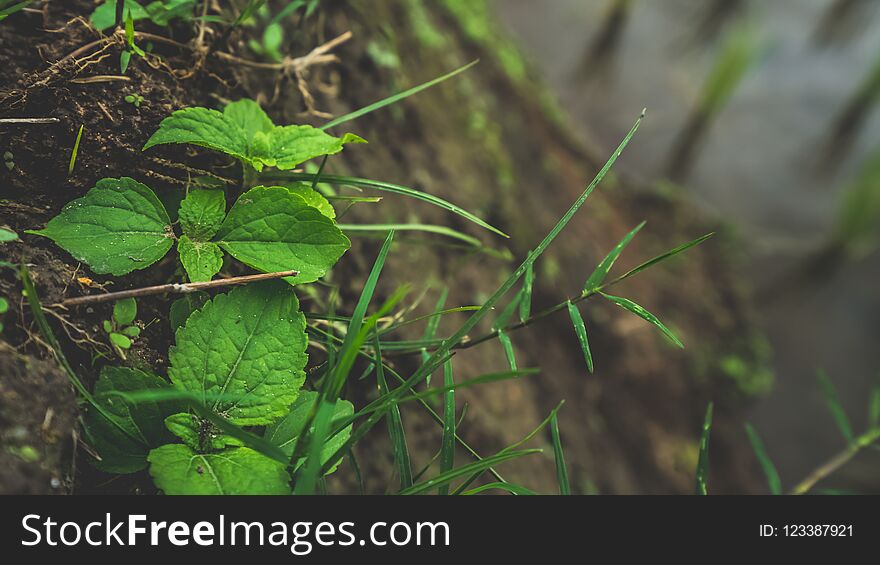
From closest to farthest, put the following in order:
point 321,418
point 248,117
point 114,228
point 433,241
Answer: point 321,418
point 114,228
point 248,117
point 433,241

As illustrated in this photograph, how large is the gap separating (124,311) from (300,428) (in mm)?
230

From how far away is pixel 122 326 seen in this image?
1.92 feet

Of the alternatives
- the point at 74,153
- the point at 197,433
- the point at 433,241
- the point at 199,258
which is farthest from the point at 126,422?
the point at 433,241

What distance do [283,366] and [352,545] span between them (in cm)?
19

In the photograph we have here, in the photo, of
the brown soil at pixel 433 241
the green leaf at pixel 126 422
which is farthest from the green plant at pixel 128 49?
the green leaf at pixel 126 422

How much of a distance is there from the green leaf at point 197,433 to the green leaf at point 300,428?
0.04 metres

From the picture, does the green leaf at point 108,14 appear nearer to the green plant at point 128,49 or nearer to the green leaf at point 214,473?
the green plant at point 128,49

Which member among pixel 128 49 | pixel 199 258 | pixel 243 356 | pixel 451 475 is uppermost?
pixel 128 49

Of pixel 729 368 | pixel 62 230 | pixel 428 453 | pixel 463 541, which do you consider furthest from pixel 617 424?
pixel 62 230

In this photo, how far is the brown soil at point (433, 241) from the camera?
57cm

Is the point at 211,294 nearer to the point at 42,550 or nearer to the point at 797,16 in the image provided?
the point at 42,550

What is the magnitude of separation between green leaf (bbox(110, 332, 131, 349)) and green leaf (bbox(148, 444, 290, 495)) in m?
0.12

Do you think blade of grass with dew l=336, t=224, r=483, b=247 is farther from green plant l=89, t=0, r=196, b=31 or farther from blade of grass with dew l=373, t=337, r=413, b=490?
green plant l=89, t=0, r=196, b=31

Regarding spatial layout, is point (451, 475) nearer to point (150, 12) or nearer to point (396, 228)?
point (396, 228)
